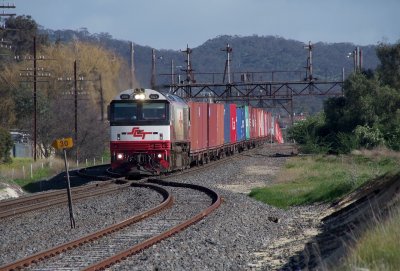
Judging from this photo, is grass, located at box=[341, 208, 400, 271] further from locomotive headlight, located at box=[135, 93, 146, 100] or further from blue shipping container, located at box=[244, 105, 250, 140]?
blue shipping container, located at box=[244, 105, 250, 140]

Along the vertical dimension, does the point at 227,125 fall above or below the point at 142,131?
below

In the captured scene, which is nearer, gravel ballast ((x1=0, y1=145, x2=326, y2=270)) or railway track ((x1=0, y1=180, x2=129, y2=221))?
gravel ballast ((x1=0, y1=145, x2=326, y2=270))

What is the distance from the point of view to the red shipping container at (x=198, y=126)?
3525 cm

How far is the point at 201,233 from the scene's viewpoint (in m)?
15.2

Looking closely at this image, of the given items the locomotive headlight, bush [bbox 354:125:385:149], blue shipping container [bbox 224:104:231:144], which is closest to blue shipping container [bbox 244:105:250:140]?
blue shipping container [bbox 224:104:231:144]

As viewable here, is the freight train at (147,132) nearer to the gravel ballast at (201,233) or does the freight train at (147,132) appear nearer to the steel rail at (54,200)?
the steel rail at (54,200)

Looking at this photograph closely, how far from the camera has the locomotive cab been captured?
29.8m

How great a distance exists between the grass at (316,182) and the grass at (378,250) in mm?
10738

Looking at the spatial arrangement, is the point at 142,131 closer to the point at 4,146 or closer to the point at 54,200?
the point at 54,200

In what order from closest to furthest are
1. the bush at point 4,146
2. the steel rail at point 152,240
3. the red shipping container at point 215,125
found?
the steel rail at point 152,240 < the red shipping container at point 215,125 < the bush at point 4,146

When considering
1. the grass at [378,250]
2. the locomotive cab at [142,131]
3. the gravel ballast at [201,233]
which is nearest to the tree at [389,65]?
the locomotive cab at [142,131]

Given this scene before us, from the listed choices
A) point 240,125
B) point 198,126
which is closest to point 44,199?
point 198,126

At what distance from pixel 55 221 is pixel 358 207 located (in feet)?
21.5

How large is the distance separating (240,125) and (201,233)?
3794cm
